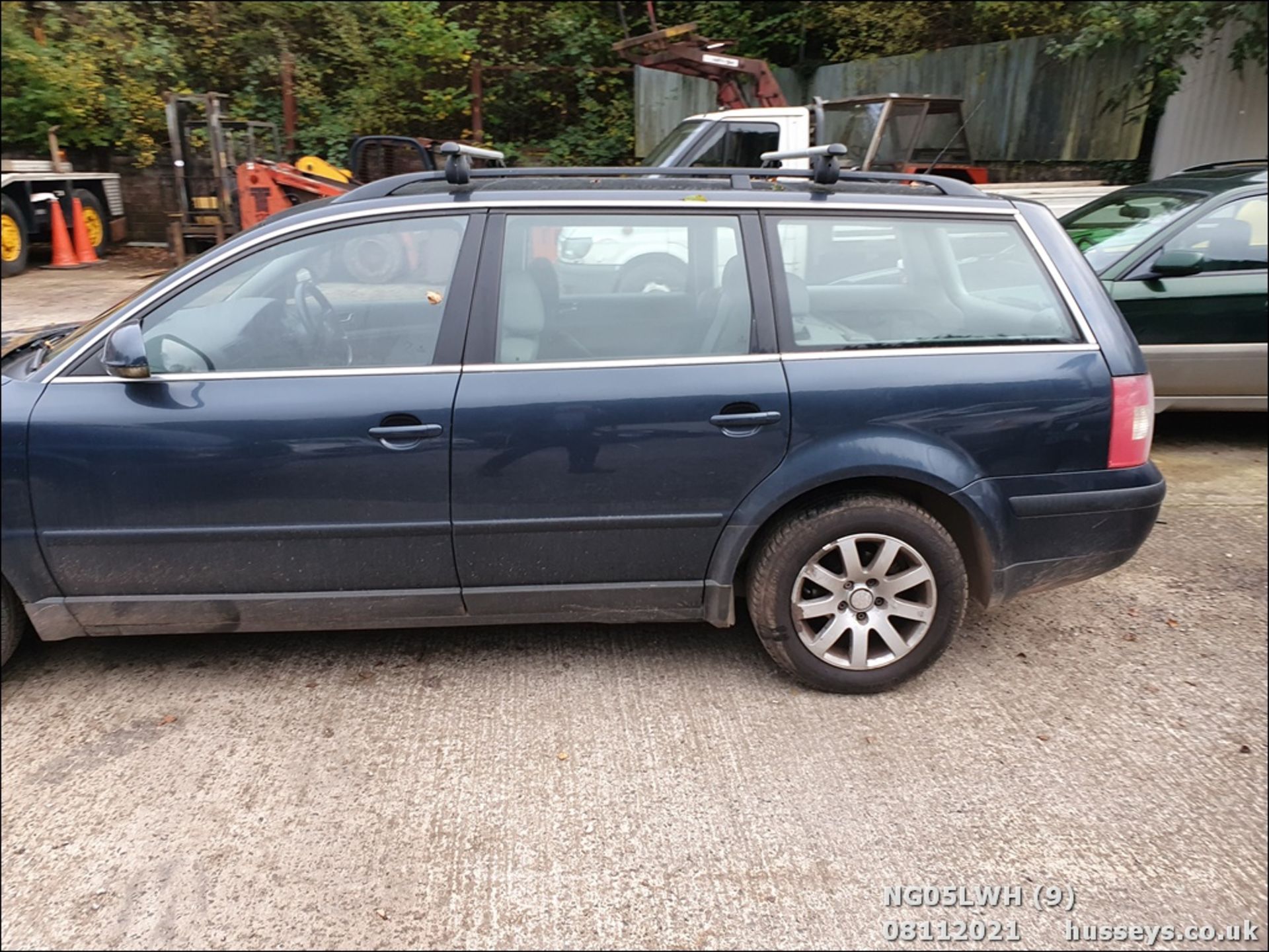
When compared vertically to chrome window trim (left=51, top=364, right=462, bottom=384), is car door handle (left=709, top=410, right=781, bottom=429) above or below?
below

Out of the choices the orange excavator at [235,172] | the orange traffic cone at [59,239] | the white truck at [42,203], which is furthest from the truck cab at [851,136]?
the orange traffic cone at [59,239]

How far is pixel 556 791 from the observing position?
2.79 m

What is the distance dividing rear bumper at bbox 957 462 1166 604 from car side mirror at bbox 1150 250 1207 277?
109 inches

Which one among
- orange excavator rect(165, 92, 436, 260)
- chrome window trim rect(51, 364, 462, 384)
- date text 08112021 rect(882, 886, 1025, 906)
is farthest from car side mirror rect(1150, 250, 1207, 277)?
orange excavator rect(165, 92, 436, 260)

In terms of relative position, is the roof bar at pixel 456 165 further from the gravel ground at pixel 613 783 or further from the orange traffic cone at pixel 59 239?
the orange traffic cone at pixel 59 239

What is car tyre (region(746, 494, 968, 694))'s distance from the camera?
3191 mm

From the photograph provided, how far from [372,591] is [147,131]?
565 inches

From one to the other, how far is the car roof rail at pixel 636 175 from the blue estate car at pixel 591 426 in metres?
0.06

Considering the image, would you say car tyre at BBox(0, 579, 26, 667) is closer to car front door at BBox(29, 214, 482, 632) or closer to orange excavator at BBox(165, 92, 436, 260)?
car front door at BBox(29, 214, 482, 632)

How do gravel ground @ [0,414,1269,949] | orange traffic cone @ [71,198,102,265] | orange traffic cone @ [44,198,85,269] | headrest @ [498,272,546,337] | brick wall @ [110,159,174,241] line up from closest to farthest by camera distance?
gravel ground @ [0,414,1269,949] < headrest @ [498,272,546,337] < orange traffic cone @ [44,198,85,269] < orange traffic cone @ [71,198,102,265] < brick wall @ [110,159,174,241]

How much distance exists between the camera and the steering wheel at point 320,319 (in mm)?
3129

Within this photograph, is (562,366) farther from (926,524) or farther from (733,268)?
Result: (926,524)

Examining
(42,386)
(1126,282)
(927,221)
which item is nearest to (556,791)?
(42,386)

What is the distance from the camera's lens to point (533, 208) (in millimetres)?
3189
